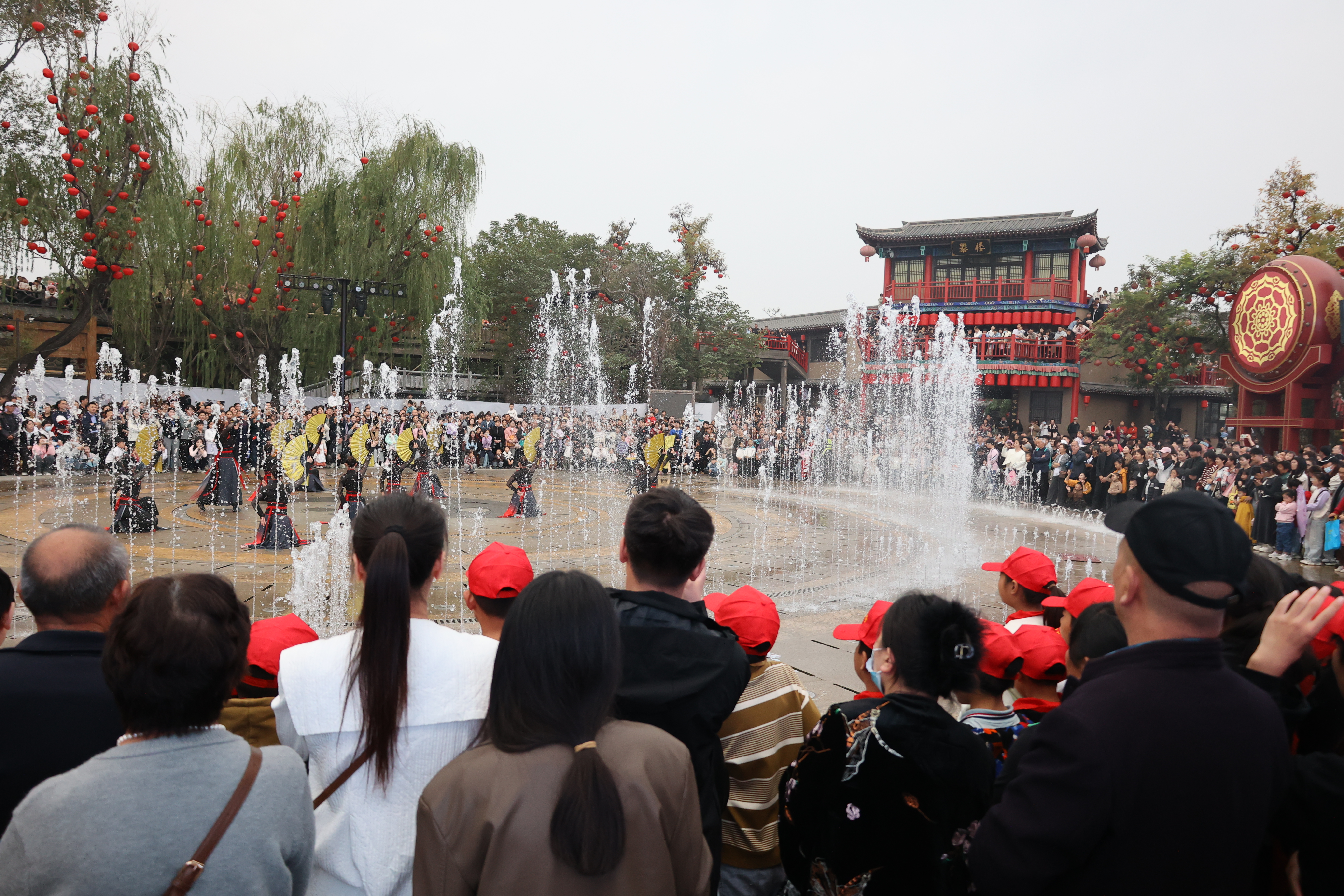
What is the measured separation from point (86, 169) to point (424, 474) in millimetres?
8834

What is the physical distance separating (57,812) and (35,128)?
60.1 ft

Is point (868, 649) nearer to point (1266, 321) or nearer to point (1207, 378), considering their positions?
point (1266, 321)

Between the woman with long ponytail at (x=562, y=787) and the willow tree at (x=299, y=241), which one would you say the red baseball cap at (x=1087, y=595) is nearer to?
the woman with long ponytail at (x=562, y=787)

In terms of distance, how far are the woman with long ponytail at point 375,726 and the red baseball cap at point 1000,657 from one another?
63.3 inches

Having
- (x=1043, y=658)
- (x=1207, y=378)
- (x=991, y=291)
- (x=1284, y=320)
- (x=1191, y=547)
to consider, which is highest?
(x=991, y=291)

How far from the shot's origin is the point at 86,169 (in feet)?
49.5

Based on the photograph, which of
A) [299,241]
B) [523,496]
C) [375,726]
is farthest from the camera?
[299,241]

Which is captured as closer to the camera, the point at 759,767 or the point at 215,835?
the point at 215,835

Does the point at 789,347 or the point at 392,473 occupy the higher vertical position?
the point at 789,347

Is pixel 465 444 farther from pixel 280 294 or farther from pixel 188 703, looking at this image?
pixel 188 703

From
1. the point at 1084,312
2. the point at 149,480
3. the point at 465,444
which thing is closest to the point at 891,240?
the point at 1084,312

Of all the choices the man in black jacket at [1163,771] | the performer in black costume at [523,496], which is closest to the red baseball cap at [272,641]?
the man in black jacket at [1163,771]

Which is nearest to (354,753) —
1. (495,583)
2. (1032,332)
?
(495,583)

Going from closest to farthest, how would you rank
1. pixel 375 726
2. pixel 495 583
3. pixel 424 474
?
pixel 375 726
pixel 495 583
pixel 424 474
